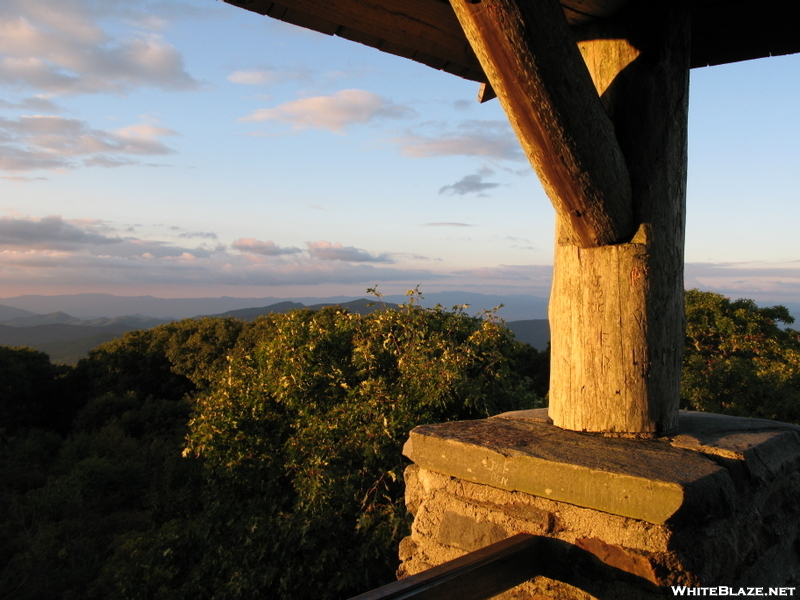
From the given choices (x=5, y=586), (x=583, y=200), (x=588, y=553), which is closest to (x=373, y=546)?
(x=588, y=553)

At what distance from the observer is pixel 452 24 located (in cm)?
234

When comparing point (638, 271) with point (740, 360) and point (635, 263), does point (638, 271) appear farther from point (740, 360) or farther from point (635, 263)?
point (740, 360)

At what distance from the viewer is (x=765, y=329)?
45.1 feet

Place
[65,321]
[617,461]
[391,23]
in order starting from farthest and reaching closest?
[65,321] < [391,23] < [617,461]

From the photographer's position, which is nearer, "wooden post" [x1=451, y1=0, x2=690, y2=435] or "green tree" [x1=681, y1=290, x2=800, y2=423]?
"wooden post" [x1=451, y1=0, x2=690, y2=435]

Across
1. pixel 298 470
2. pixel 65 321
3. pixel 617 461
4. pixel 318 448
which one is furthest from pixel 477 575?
pixel 65 321

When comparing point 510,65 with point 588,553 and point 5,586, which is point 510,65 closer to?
point 588,553

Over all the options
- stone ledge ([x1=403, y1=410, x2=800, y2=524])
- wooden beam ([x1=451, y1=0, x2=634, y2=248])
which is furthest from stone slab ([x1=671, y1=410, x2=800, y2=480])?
wooden beam ([x1=451, y1=0, x2=634, y2=248])

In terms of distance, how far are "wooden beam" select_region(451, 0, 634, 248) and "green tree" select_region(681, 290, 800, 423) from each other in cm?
987

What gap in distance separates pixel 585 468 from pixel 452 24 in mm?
1832

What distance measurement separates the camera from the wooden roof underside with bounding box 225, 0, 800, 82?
82.0 inches

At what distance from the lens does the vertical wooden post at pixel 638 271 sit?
2.07 m

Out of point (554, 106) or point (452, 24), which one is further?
point (452, 24)

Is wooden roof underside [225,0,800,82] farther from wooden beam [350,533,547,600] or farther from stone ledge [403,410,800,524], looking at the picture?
wooden beam [350,533,547,600]
